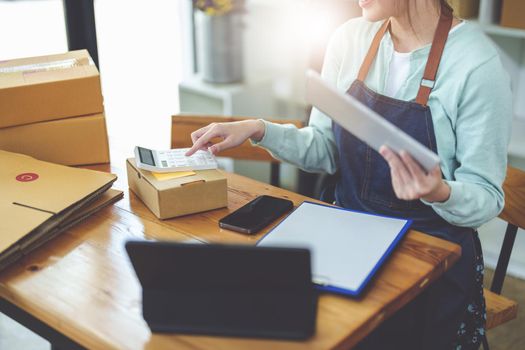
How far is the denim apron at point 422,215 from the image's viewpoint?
59.6 inches

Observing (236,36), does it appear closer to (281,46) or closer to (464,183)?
(281,46)

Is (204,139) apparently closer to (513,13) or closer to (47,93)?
(47,93)

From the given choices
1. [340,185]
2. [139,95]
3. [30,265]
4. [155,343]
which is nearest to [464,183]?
[340,185]

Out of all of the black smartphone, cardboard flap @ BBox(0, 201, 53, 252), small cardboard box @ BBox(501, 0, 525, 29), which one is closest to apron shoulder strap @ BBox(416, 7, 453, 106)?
the black smartphone

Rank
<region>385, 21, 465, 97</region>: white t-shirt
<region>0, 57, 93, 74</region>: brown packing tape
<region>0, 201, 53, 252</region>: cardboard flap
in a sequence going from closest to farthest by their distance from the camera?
<region>0, 201, 53, 252</region>: cardboard flap, <region>385, 21, 465, 97</region>: white t-shirt, <region>0, 57, 93, 74</region>: brown packing tape

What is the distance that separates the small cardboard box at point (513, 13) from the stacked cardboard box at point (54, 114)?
151 cm

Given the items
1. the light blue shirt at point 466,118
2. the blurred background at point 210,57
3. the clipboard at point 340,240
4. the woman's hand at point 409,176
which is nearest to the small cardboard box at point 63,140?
the light blue shirt at point 466,118

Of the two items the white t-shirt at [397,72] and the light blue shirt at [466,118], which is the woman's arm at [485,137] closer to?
the light blue shirt at [466,118]

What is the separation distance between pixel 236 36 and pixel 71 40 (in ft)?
2.76

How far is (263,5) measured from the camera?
335 centimetres

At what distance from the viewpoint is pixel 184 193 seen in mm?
1420

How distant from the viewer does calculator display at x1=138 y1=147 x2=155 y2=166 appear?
4.88ft

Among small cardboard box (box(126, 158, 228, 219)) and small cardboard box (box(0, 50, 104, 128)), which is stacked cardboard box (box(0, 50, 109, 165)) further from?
small cardboard box (box(126, 158, 228, 219))

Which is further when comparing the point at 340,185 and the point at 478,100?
the point at 340,185
